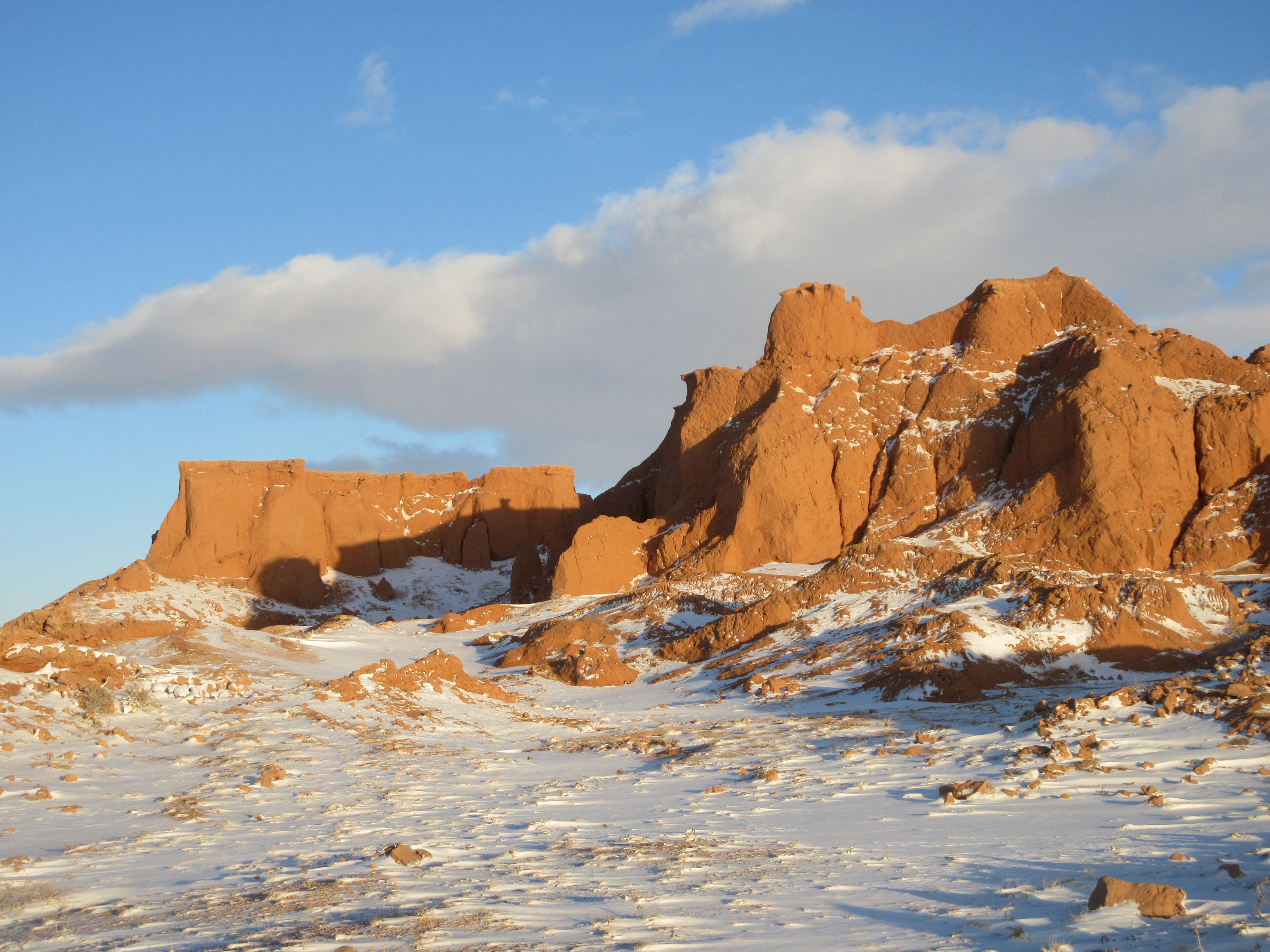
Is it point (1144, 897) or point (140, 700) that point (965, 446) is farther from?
point (1144, 897)

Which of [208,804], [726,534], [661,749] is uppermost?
[726,534]

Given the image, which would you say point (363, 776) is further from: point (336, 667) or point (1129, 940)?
point (336, 667)

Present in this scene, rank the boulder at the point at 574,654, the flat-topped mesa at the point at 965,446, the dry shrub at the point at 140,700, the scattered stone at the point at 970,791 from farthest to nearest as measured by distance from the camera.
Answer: the flat-topped mesa at the point at 965,446
the boulder at the point at 574,654
the dry shrub at the point at 140,700
the scattered stone at the point at 970,791

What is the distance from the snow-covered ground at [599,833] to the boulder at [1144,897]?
0.26ft

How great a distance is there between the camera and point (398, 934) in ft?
22.5

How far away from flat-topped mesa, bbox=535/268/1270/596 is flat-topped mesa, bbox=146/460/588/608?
13354mm

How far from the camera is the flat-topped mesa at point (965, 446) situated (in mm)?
41906

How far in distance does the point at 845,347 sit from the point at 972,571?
27407mm

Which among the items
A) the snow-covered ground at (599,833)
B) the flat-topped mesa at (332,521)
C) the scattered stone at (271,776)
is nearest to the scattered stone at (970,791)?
the snow-covered ground at (599,833)

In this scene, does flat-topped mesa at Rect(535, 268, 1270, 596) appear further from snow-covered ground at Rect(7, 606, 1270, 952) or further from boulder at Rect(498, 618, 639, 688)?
snow-covered ground at Rect(7, 606, 1270, 952)

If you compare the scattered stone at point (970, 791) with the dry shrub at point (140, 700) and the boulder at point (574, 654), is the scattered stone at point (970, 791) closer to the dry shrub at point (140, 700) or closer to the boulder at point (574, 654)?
the dry shrub at point (140, 700)

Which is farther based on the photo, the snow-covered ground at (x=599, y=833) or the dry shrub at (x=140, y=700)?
the dry shrub at (x=140, y=700)

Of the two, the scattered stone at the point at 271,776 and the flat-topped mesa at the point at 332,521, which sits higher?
the flat-topped mesa at the point at 332,521

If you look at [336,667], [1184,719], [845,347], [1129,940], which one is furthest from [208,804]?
[845,347]
